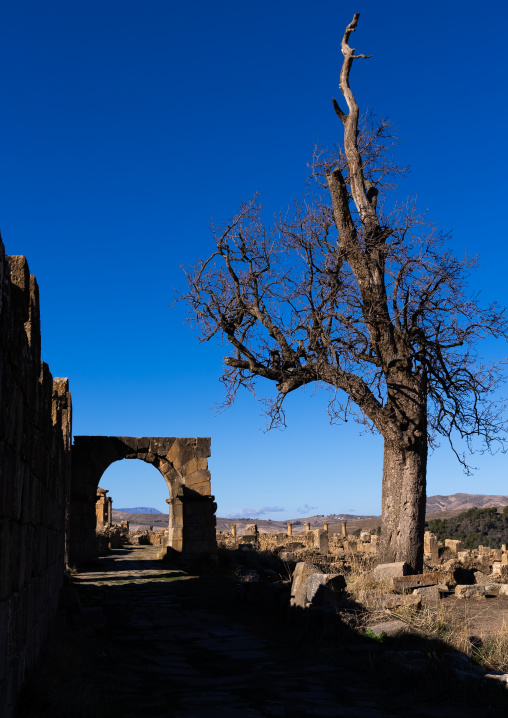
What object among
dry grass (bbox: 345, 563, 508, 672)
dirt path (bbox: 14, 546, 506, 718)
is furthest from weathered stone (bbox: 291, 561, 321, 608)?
dry grass (bbox: 345, 563, 508, 672)

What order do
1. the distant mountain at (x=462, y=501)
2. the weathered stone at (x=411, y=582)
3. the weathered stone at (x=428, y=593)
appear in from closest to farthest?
the weathered stone at (x=428, y=593)
the weathered stone at (x=411, y=582)
the distant mountain at (x=462, y=501)

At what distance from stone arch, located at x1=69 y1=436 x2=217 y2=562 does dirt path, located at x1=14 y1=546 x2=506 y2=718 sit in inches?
300

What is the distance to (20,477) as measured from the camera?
4449 mm

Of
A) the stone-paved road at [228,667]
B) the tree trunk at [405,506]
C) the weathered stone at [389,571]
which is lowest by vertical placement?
the stone-paved road at [228,667]

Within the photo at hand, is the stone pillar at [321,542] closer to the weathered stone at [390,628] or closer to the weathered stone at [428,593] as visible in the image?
the weathered stone at [428,593]

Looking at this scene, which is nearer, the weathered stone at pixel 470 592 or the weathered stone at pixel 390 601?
the weathered stone at pixel 390 601

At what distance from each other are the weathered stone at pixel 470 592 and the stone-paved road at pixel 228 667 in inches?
100

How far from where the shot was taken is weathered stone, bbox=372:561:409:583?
10.6 m

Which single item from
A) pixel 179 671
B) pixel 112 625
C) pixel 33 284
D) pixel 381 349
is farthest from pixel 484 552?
pixel 33 284

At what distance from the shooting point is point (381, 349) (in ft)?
41.1

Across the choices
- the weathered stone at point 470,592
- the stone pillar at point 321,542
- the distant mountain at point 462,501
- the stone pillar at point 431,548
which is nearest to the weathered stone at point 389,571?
the weathered stone at point 470,592

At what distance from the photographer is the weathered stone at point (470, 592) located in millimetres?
10211

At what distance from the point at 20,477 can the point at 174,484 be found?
1578cm

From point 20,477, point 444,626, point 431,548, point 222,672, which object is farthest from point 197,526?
point 20,477
